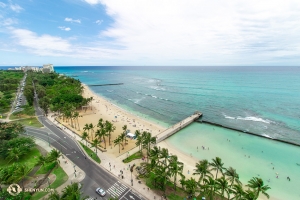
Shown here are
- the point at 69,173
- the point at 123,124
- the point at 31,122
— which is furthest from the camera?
the point at 123,124

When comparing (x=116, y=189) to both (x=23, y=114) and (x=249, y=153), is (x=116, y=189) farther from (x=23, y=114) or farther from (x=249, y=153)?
(x=23, y=114)

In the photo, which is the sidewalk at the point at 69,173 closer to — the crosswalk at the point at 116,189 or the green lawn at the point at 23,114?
the crosswalk at the point at 116,189

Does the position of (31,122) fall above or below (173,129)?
above

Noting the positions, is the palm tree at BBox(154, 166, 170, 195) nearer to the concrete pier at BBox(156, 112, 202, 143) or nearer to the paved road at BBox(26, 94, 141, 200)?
the paved road at BBox(26, 94, 141, 200)

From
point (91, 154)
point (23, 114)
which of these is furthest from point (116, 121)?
point (23, 114)

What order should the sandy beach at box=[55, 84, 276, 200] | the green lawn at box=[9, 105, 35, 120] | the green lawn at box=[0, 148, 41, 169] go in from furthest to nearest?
the green lawn at box=[9, 105, 35, 120]
the sandy beach at box=[55, 84, 276, 200]
the green lawn at box=[0, 148, 41, 169]

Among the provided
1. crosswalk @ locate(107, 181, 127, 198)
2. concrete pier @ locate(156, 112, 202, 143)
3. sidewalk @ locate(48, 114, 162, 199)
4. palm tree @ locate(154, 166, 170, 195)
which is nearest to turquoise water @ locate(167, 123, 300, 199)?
concrete pier @ locate(156, 112, 202, 143)
